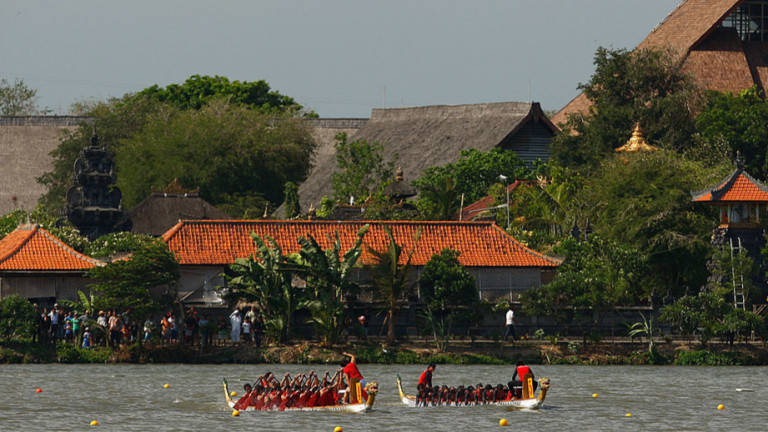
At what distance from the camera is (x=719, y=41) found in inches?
3573

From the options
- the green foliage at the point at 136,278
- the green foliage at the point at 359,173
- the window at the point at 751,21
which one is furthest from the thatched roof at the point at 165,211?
the window at the point at 751,21

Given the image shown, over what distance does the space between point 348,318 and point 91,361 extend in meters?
9.40

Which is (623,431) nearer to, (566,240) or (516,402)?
(516,402)

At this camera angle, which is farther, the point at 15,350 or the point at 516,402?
the point at 15,350

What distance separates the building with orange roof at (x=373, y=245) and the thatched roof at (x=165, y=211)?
19160 mm

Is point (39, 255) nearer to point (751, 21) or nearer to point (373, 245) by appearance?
point (373, 245)

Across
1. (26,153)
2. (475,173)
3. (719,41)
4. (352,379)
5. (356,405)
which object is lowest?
(356,405)

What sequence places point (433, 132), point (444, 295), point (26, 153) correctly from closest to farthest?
point (444, 295), point (433, 132), point (26, 153)

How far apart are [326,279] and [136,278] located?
22.3ft

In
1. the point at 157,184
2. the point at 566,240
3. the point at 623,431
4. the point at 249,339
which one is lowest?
the point at 623,431

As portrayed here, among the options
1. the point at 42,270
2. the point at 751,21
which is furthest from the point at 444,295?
the point at 751,21

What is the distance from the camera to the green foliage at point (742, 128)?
79.7 meters

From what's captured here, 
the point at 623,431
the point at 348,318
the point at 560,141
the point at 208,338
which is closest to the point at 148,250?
the point at 208,338

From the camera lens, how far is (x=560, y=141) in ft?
280
